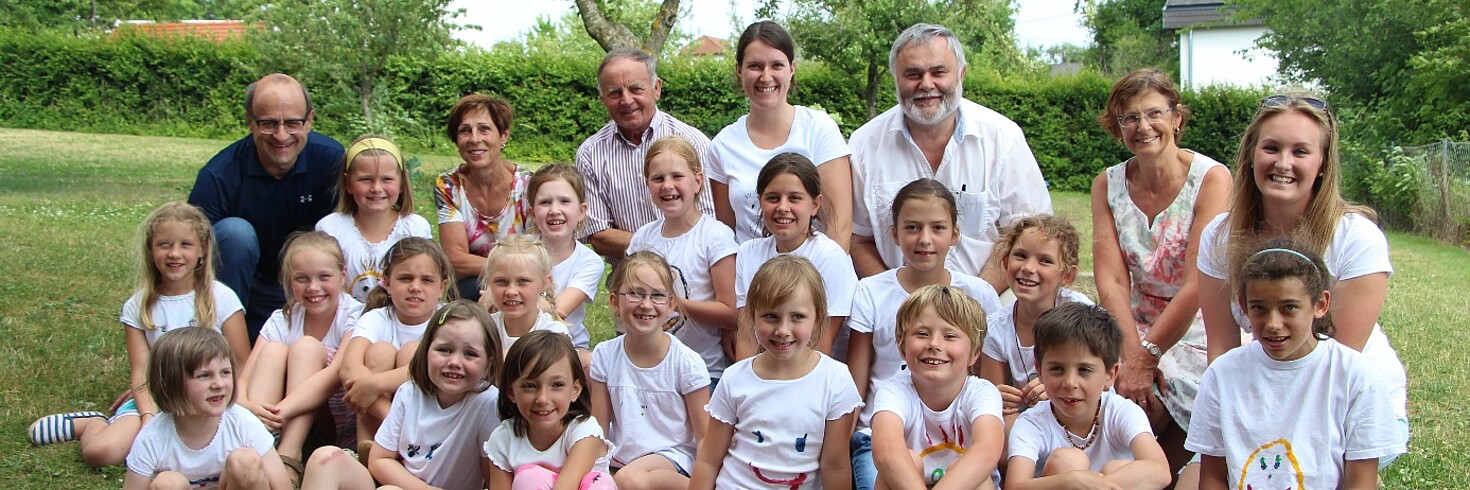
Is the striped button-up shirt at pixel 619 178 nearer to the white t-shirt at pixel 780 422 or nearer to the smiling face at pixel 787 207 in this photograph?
the smiling face at pixel 787 207

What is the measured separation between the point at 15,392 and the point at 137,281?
3.78ft

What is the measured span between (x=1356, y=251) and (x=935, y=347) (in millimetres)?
1218

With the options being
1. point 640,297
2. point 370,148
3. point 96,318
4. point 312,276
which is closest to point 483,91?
point 96,318

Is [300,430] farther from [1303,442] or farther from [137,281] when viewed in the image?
[1303,442]

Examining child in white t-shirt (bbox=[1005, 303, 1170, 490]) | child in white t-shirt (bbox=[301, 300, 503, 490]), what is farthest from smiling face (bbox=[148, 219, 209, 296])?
child in white t-shirt (bbox=[1005, 303, 1170, 490])

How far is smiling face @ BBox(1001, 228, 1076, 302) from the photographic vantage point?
3.84m

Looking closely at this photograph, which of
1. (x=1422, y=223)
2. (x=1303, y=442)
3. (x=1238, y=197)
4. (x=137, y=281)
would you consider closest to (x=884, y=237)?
(x=1238, y=197)

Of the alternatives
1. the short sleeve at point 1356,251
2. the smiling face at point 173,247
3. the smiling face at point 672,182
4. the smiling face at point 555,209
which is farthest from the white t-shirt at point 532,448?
the short sleeve at point 1356,251

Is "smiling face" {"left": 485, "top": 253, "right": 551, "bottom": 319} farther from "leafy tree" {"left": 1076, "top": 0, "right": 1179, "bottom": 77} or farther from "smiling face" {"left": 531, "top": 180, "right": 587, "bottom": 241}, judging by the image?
"leafy tree" {"left": 1076, "top": 0, "right": 1179, "bottom": 77}

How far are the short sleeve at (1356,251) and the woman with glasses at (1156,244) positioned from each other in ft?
2.19

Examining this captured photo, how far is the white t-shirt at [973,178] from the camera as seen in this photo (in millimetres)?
4445

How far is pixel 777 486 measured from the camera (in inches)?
143

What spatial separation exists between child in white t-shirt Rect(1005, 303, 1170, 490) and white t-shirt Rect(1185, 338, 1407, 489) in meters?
0.25

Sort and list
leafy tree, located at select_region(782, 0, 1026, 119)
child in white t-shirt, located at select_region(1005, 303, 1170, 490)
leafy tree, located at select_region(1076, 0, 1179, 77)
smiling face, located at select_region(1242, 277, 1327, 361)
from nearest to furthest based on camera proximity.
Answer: smiling face, located at select_region(1242, 277, 1327, 361) → child in white t-shirt, located at select_region(1005, 303, 1170, 490) → leafy tree, located at select_region(782, 0, 1026, 119) → leafy tree, located at select_region(1076, 0, 1179, 77)
